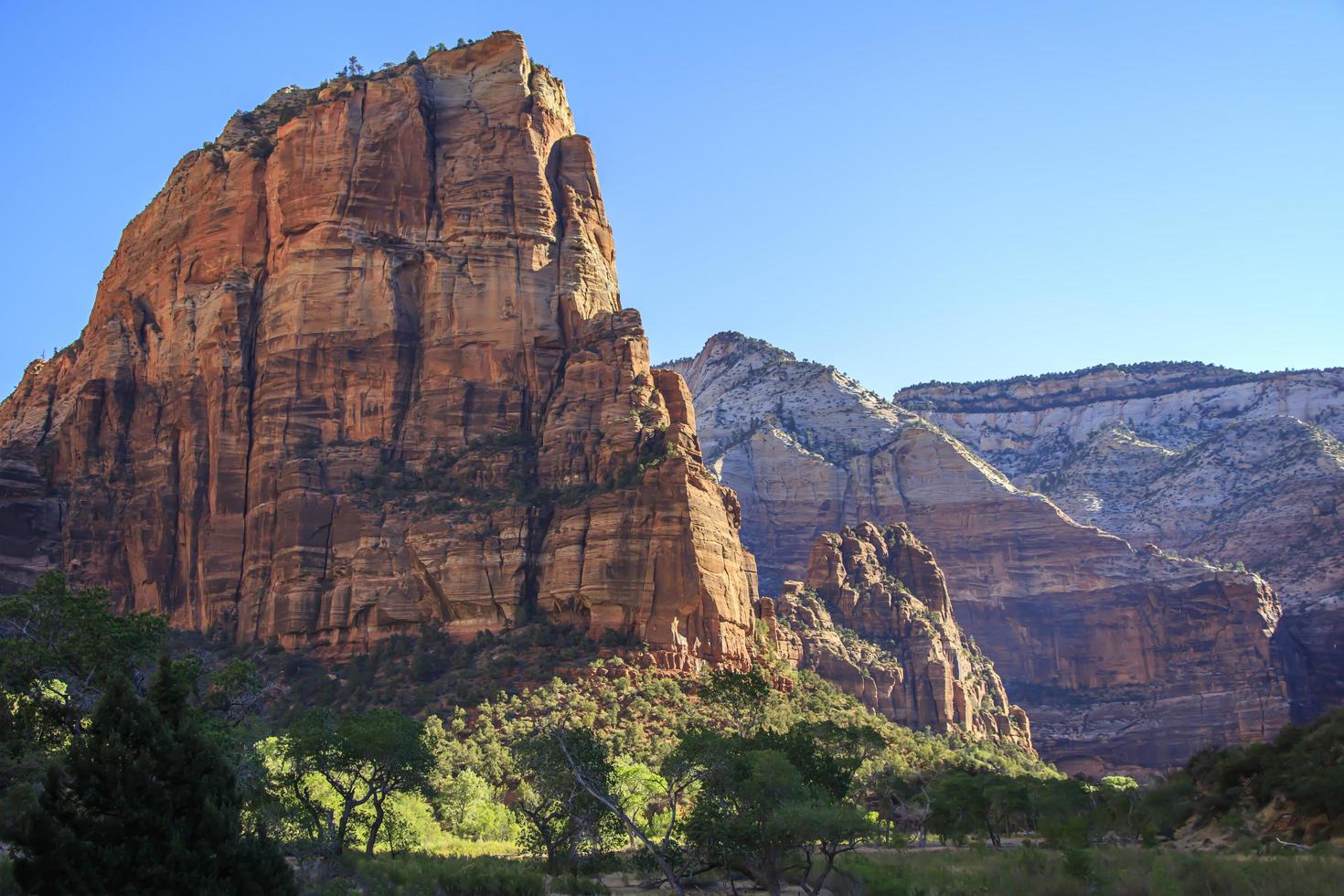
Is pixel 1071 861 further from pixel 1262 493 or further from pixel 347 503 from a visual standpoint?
pixel 1262 493

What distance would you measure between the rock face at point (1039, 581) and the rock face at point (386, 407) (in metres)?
68.4

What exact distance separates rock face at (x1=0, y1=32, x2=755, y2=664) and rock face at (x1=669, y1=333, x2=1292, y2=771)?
2692 inches

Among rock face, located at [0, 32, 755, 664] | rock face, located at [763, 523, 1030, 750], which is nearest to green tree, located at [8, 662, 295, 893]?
rock face, located at [0, 32, 755, 664]

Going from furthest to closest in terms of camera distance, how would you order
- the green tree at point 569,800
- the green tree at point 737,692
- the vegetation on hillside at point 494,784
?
1. the green tree at point 737,692
2. the green tree at point 569,800
3. the vegetation on hillside at point 494,784

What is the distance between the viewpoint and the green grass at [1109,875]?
33.6m

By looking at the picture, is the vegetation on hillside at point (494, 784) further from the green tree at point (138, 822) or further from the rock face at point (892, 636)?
the rock face at point (892, 636)

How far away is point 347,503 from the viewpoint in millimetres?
89250

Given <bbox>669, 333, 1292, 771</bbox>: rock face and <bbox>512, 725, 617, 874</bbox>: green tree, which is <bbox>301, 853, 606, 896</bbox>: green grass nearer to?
<bbox>512, 725, 617, 874</bbox>: green tree

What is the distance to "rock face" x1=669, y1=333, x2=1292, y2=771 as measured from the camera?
5787 inches

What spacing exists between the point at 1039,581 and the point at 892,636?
4309 centimetres

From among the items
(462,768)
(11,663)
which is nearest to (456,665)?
(462,768)

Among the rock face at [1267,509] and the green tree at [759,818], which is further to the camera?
the rock face at [1267,509]

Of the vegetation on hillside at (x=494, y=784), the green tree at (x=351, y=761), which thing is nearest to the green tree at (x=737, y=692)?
the vegetation on hillside at (x=494, y=784)

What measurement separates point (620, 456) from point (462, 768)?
25878mm
